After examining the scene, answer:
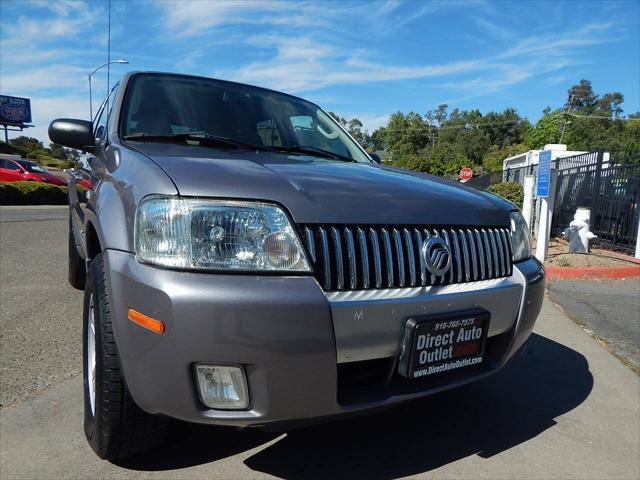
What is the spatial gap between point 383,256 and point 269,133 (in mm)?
1449

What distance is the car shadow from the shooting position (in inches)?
90.3

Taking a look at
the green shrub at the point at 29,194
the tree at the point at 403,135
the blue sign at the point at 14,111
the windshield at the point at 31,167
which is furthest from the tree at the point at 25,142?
the tree at the point at 403,135

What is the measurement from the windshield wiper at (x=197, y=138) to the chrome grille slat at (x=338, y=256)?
3.61 feet

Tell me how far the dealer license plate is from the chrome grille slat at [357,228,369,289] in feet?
0.72

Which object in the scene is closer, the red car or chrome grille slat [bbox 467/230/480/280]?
chrome grille slat [bbox 467/230/480/280]

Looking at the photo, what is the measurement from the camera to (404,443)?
2531 millimetres

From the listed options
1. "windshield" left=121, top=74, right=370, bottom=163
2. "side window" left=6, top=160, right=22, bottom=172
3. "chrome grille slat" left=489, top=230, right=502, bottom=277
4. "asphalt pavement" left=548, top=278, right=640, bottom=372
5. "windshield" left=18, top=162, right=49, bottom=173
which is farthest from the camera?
"windshield" left=18, top=162, right=49, bottom=173

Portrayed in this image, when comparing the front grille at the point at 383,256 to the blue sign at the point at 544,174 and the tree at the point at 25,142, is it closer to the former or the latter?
the blue sign at the point at 544,174

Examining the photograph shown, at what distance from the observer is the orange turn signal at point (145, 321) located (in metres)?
1.66

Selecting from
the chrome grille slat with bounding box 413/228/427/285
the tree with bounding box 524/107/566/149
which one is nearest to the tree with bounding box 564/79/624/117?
the tree with bounding box 524/107/566/149

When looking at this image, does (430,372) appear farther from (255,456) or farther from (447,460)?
(255,456)

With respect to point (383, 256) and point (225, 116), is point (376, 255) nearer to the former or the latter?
point (383, 256)

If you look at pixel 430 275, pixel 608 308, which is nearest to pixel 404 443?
pixel 430 275

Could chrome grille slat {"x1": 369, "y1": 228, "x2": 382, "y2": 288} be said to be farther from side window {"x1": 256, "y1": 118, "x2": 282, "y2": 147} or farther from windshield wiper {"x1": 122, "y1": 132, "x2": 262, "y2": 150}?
side window {"x1": 256, "y1": 118, "x2": 282, "y2": 147}
